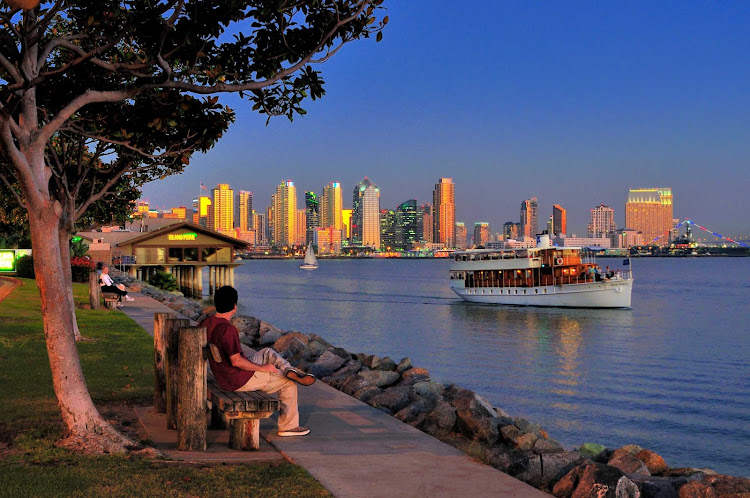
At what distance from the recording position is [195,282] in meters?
76.4

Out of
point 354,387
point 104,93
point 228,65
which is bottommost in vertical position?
point 354,387

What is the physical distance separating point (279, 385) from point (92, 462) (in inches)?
88.1

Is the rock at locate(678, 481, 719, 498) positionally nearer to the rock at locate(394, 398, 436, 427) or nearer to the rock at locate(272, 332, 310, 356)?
the rock at locate(394, 398, 436, 427)

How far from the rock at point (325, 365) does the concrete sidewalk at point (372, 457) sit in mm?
5062

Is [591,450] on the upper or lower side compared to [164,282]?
lower

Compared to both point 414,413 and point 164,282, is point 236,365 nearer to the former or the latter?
point 414,413

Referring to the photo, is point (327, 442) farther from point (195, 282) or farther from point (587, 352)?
point (195, 282)

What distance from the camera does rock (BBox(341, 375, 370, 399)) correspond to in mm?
13583

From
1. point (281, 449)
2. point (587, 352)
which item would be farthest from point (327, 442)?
point (587, 352)

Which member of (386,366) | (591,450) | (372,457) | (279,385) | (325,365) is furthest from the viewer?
(386,366)

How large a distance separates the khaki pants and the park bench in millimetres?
127

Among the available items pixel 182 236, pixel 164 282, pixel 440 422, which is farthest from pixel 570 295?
pixel 440 422

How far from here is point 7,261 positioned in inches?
1829

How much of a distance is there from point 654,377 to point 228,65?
25909mm
